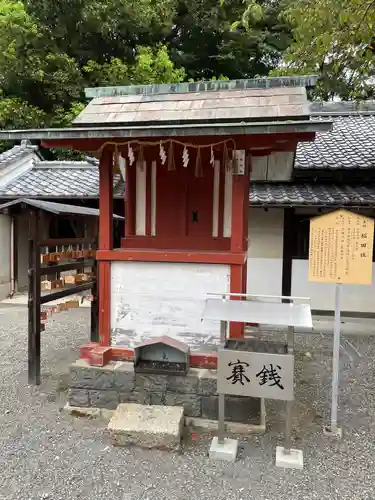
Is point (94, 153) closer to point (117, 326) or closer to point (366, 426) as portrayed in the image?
point (117, 326)

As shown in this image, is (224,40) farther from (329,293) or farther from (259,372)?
(259,372)

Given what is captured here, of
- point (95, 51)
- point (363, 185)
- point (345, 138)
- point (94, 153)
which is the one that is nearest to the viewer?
point (94, 153)

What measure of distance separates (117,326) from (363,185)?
7.03 metres

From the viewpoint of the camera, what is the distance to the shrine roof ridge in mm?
4867

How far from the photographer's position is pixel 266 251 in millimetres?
9117

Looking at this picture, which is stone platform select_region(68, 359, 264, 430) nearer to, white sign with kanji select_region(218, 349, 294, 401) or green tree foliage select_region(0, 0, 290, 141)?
white sign with kanji select_region(218, 349, 294, 401)

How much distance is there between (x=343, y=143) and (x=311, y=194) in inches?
115

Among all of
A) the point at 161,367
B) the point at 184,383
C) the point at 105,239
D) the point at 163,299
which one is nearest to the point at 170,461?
the point at 184,383

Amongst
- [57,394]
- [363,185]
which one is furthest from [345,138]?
[57,394]

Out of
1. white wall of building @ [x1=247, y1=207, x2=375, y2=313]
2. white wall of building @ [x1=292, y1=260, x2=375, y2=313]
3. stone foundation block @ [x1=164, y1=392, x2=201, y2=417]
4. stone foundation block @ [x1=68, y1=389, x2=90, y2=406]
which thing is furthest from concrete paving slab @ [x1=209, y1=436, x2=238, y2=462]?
A: white wall of building @ [x1=292, y1=260, x2=375, y2=313]

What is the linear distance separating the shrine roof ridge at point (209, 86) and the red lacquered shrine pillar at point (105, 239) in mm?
1336

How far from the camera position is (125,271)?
4516 mm

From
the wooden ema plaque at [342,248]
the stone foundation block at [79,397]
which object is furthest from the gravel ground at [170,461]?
the wooden ema plaque at [342,248]

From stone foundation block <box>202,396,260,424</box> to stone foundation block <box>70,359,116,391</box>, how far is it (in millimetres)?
1090
